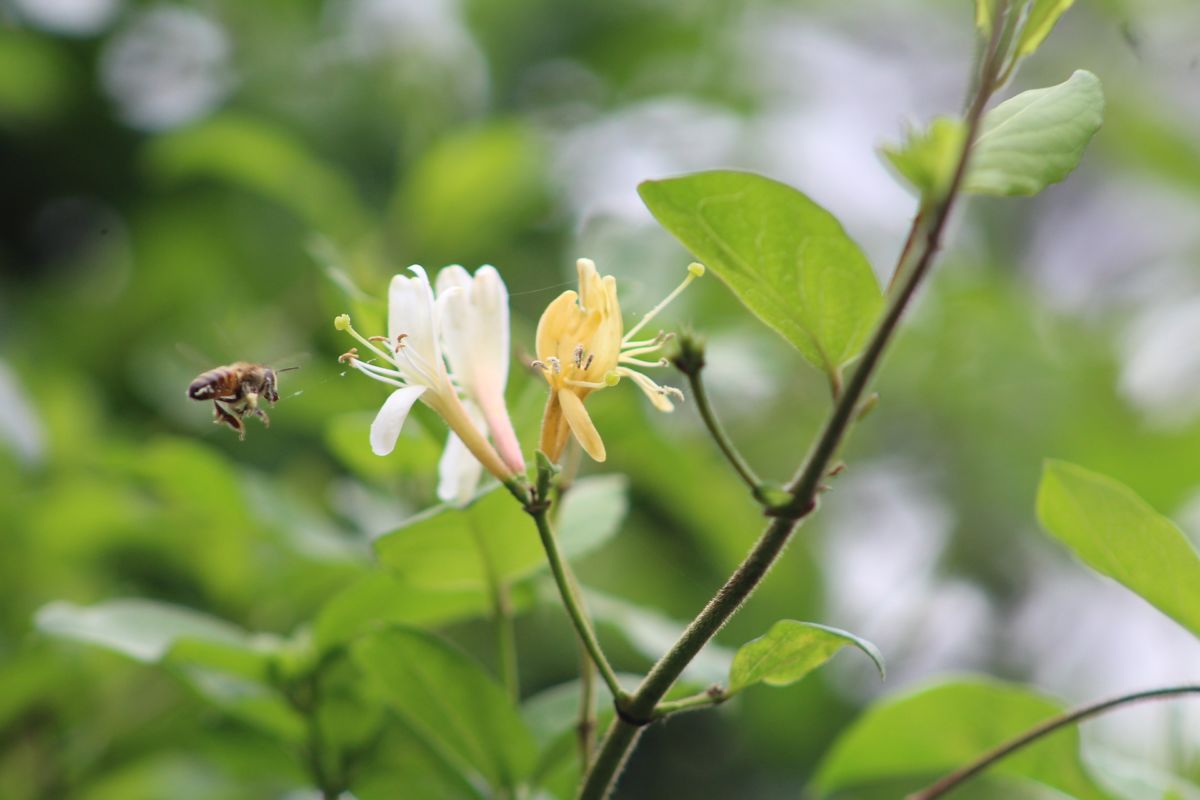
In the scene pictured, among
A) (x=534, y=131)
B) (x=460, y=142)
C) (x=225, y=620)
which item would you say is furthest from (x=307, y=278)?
(x=225, y=620)

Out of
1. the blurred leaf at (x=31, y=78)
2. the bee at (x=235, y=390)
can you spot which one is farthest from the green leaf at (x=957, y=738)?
the blurred leaf at (x=31, y=78)

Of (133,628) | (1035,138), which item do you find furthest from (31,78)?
(1035,138)

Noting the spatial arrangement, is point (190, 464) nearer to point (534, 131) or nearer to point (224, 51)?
point (534, 131)

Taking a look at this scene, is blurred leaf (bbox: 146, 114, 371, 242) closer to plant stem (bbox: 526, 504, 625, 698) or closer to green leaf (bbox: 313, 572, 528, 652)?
green leaf (bbox: 313, 572, 528, 652)

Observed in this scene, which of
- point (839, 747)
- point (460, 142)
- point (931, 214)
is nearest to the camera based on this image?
point (931, 214)

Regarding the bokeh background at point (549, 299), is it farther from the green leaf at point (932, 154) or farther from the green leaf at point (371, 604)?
the green leaf at point (932, 154)
